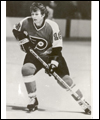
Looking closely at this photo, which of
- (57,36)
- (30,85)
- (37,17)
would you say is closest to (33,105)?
(30,85)

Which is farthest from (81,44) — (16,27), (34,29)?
(16,27)

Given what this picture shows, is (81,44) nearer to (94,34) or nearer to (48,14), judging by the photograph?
(94,34)

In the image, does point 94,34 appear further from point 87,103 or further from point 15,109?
point 15,109

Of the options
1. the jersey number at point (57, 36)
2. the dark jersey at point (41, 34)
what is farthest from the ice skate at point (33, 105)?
the jersey number at point (57, 36)

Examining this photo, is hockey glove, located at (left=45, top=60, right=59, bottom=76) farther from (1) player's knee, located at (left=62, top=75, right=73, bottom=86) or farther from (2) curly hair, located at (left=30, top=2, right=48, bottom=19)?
(2) curly hair, located at (left=30, top=2, right=48, bottom=19)

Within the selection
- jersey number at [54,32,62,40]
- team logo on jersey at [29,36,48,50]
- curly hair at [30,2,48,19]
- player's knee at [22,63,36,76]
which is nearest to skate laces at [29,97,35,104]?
player's knee at [22,63,36,76]

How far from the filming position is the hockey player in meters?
1.65

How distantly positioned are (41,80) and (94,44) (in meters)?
0.59

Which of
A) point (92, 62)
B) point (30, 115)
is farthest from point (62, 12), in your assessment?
point (30, 115)

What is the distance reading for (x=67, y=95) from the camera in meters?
1.64

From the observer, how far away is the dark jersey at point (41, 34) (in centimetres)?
165

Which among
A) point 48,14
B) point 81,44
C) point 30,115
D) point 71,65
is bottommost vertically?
point 30,115

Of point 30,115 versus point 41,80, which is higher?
point 41,80

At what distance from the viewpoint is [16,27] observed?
5.45 feet
